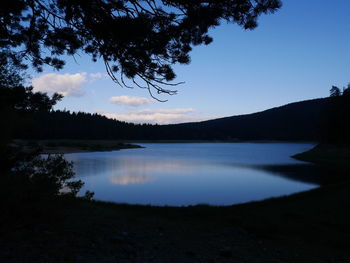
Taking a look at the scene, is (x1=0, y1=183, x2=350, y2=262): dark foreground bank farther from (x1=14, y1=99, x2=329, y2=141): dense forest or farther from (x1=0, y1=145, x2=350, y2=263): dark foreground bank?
(x1=14, y1=99, x2=329, y2=141): dense forest

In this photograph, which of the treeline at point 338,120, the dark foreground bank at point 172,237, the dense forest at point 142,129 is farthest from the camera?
the dense forest at point 142,129

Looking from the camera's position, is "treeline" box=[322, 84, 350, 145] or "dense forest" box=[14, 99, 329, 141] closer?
"treeline" box=[322, 84, 350, 145]

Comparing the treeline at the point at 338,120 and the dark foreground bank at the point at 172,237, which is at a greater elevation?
the treeline at the point at 338,120

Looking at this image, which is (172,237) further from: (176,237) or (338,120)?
(338,120)

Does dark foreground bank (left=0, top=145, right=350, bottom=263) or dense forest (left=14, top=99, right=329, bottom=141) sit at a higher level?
dense forest (left=14, top=99, right=329, bottom=141)

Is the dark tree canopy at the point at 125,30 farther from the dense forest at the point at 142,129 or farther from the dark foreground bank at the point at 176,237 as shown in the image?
the dense forest at the point at 142,129

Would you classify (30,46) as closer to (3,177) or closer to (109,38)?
(109,38)

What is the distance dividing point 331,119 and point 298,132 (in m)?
146

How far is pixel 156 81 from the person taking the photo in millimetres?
6496

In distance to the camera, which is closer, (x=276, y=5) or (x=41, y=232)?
(x=276, y=5)

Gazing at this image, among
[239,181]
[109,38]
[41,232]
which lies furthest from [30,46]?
[239,181]

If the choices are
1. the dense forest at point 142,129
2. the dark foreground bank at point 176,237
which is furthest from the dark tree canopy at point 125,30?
the dense forest at point 142,129

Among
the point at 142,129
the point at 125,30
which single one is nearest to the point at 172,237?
the point at 125,30

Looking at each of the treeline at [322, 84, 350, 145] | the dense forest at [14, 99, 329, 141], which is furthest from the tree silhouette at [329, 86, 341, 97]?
the dense forest at [14, 99, 329, 141]
